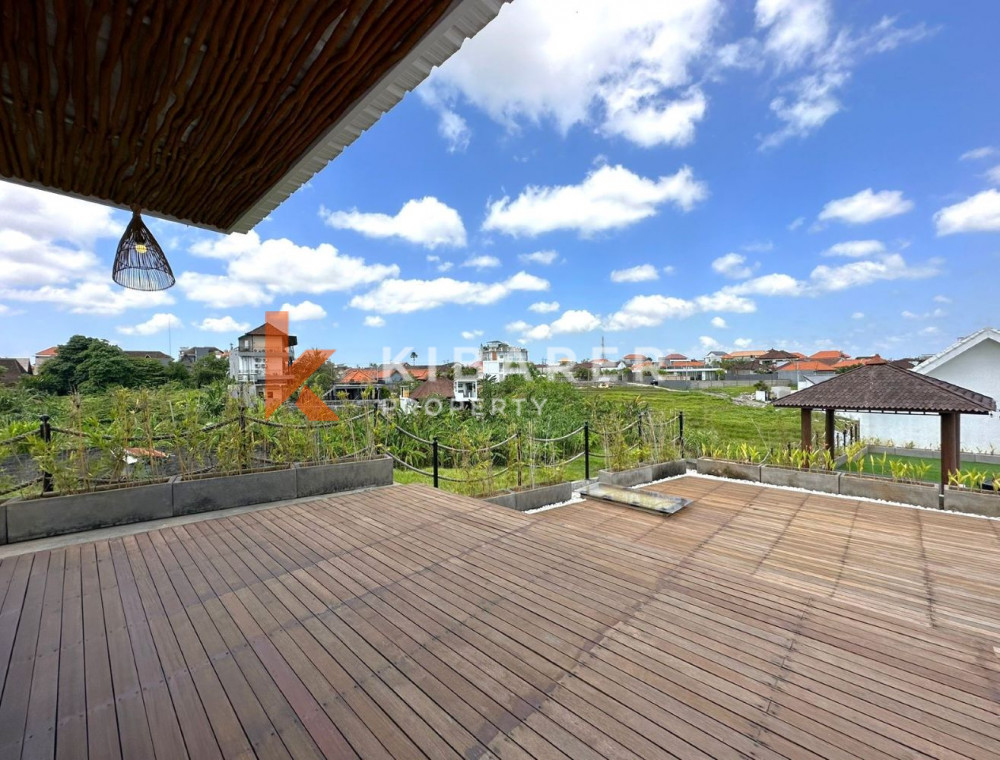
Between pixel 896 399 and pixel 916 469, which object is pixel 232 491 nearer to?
pixel 896 399

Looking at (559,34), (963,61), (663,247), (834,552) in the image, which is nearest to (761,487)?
(834,552)

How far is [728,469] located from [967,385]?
10.2 meters

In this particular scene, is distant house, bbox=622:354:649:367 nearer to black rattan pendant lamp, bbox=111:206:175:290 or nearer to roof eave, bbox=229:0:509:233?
black rattan pendant lamp, bbox=111:206:175:290

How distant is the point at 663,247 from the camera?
21.0 m

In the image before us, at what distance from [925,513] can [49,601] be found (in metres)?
7.65

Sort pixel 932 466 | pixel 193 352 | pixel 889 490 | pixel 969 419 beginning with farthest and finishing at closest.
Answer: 1. pixel 193 352
2. pixel 969 419
3. pixel 932 466
4. pixel 889 490

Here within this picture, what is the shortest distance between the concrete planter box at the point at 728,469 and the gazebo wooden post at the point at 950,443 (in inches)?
92.7

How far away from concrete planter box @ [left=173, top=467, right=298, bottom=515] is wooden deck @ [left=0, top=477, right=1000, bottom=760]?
2.14 ft

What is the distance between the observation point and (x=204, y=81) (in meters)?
1.41

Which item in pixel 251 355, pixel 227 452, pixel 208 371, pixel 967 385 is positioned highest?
pixel 251 355

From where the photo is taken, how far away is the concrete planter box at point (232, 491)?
3703 mm

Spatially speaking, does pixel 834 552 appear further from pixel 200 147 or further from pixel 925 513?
pixel 200 147

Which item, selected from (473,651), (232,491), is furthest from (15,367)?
(473,651)

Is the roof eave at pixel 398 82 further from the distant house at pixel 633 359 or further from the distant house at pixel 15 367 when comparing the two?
the distant house at pixel 15 367
